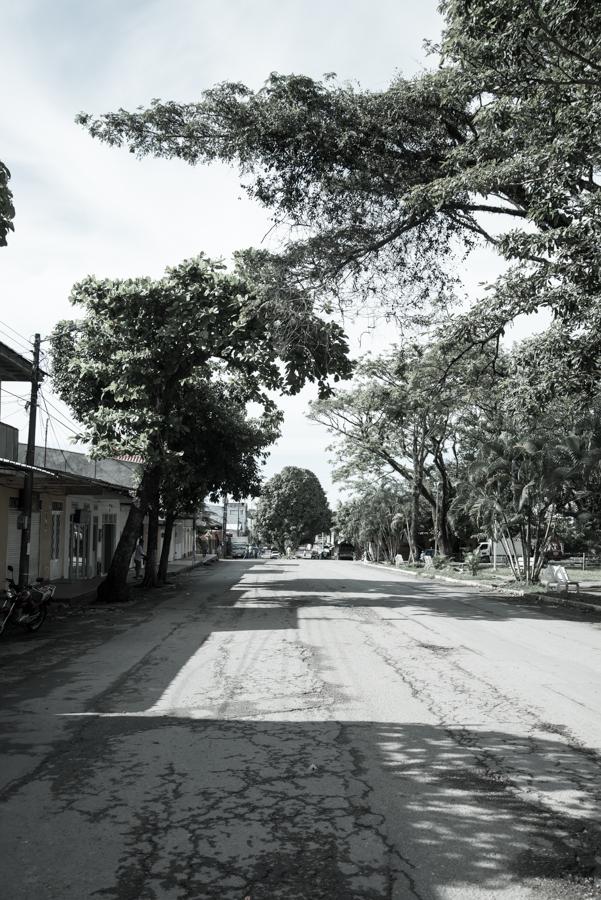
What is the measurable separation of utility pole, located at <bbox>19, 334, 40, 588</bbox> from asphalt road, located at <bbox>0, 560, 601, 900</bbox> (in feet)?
21.7

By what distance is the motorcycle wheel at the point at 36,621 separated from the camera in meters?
15.0

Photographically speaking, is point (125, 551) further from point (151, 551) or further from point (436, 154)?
point (436, 154)

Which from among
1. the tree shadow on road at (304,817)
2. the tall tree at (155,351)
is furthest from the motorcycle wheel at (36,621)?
the tree shadow on road at (304,817)

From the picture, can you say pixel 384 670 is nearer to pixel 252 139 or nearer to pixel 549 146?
pixel 549 146

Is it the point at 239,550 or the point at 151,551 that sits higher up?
the point at 239,550

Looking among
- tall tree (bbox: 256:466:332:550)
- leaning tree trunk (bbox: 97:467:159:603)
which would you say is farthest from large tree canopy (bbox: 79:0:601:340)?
tall tree (bbox: 256:466:332:550)

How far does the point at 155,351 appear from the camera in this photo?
70.1 feet

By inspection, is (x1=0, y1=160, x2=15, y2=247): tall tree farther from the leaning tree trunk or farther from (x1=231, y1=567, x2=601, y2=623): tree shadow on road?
the leaning tree trunk

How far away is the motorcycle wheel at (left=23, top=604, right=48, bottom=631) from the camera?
14992 mm

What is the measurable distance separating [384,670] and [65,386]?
827 inches

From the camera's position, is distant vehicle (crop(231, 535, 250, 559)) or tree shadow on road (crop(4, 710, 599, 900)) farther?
distant vehicle (crop(231, 535, 250, 559))

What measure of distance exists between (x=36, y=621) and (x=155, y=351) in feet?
28.1

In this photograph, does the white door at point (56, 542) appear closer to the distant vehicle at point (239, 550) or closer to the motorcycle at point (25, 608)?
the motorcycle at point (25, 608)

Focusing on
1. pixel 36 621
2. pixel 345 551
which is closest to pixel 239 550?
pixel 345 551
